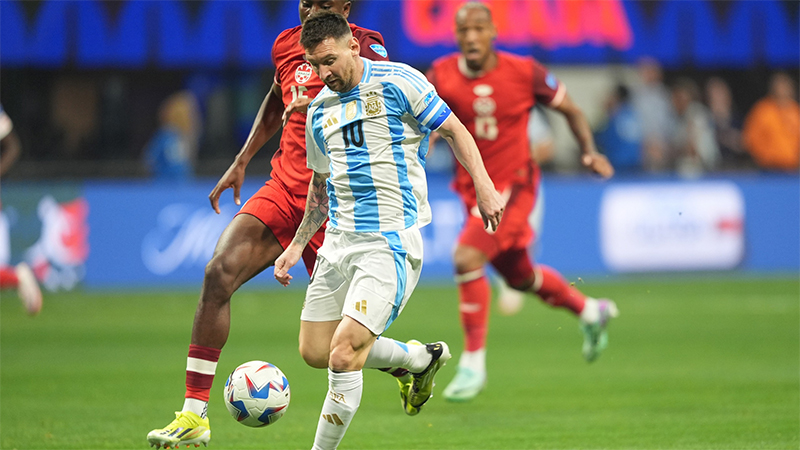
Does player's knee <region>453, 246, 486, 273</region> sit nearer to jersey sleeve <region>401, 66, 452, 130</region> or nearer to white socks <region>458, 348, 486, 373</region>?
white socks <region>458, 348, 486, 373</region>

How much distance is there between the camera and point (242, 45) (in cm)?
1844

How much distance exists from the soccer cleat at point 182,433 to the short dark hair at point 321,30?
6.75 ft

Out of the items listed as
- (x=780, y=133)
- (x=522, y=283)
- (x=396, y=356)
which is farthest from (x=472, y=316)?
(x=780, y=133)

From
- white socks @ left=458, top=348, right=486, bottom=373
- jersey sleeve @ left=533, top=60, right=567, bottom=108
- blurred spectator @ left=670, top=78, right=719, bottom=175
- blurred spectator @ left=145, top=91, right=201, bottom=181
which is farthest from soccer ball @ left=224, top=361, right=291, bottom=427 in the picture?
blurred spectator @ left=670, top=78, right=719, bottom=175

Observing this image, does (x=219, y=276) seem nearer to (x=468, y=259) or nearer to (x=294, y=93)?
(x=294, y=93)

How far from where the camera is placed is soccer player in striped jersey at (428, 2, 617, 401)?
800 cm

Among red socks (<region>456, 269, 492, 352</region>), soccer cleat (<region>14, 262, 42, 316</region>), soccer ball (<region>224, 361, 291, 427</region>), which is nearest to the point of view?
soccer ball (<region>224, 361, 291, 427</region>)

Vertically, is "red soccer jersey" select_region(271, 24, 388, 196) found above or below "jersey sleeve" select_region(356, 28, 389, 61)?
below

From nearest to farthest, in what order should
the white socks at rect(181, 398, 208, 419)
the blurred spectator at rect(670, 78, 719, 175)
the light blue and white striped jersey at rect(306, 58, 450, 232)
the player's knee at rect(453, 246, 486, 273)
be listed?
the light blue and white striped jersey at rect(306, 58, 450, 232) → the white socks at rect(181, 398, 208, 419) → the player's knee at rect(453, 246, 486, 273) → the blurred spectator at rect(670, 78, 719, 175)

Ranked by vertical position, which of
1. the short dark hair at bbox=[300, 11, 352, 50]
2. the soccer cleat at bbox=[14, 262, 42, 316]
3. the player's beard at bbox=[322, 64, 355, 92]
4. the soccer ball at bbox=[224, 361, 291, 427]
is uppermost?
the short dark hair at bbox=[300, 11, 352, 50]

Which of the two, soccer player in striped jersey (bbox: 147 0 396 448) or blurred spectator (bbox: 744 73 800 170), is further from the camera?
blurred spectator (bbox: 744 73 800 170)

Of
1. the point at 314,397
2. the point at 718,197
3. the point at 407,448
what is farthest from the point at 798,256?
the point at 407,448

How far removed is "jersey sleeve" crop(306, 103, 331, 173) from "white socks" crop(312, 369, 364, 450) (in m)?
1.10

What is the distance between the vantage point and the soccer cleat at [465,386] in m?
7.61
